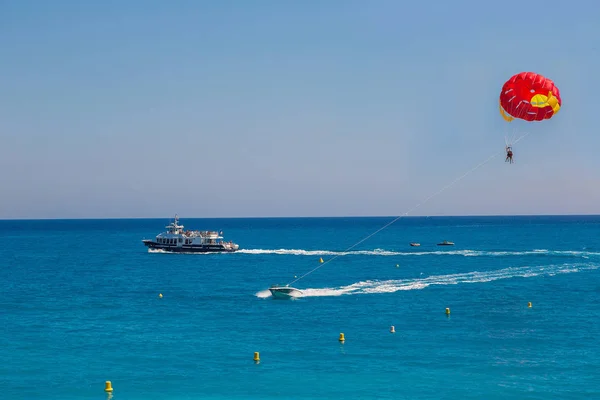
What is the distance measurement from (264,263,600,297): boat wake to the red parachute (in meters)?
29.2

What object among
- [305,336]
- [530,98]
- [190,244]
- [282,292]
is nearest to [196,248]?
[190,244]

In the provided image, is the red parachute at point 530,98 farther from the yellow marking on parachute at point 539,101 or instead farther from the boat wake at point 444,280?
the boat wake at point 444,280

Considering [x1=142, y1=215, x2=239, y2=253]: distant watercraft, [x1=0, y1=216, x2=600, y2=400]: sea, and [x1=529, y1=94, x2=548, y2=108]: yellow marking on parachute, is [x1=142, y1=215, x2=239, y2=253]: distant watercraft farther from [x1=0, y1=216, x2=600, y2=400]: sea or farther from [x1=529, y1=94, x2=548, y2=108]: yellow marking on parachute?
[x1=529, y1=94, x2=548, y2=108]: yellow marking on parachute

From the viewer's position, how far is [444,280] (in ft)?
268

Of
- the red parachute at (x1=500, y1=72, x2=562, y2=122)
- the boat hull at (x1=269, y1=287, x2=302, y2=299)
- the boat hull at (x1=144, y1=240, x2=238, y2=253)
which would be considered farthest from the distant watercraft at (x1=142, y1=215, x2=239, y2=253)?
the red parachute at (x1=500, y1=72, x2=562, y2=122)

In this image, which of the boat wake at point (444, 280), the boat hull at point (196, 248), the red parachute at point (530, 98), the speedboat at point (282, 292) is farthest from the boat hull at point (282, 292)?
the boat hull at point (196, 248)

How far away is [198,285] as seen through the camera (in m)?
79.6

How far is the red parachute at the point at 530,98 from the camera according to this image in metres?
47.7

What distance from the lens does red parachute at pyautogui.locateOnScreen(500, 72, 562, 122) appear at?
156 ft

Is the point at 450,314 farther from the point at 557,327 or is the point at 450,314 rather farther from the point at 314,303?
the point at 314,303

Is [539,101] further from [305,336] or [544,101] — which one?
[305,336]

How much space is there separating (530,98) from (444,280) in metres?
37.8

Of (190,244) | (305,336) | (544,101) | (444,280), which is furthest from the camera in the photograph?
(190,244)

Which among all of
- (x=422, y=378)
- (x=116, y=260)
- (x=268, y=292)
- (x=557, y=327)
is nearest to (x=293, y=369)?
(x=422, y=378)
